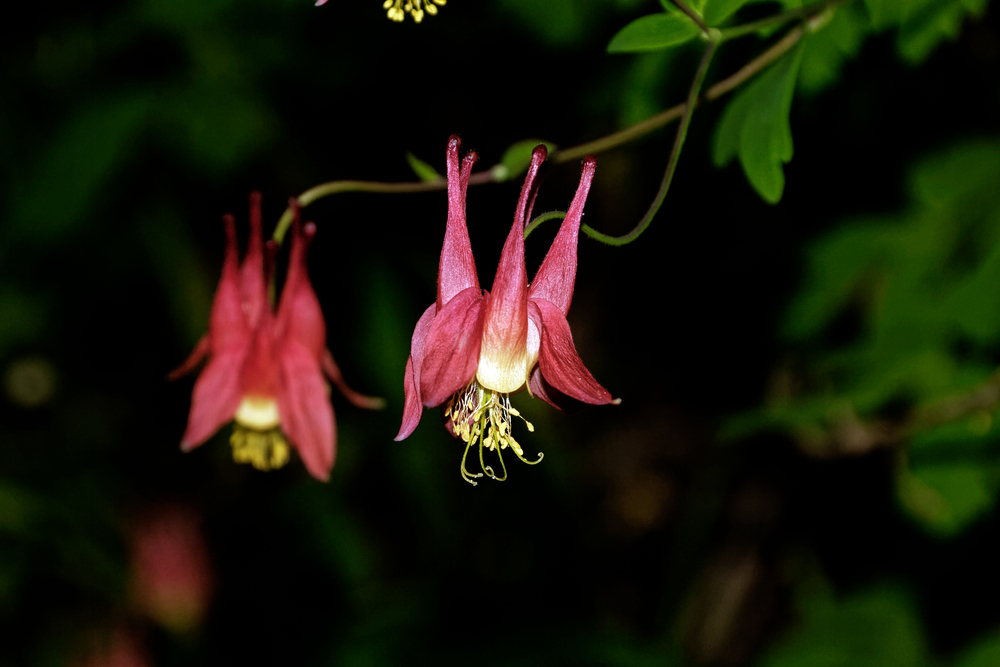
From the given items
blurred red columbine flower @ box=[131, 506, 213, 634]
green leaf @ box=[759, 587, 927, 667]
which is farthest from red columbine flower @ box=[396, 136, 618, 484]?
blurred red columbine flower @ box=[131, 506, 213, 634]

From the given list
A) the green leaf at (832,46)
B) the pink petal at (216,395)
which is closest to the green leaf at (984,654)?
the green leaf at (832,46)

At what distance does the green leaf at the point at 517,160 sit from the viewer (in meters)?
1.40

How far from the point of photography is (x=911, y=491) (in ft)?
8.71

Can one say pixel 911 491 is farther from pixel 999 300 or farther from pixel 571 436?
pixel 571 436

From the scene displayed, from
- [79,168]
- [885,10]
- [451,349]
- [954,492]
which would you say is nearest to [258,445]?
[451,349]

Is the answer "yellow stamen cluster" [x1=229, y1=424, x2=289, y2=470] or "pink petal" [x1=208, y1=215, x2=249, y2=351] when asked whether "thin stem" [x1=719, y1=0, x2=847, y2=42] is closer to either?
"pink petal" [x1=208, y1=215, x2=249, y2=351]

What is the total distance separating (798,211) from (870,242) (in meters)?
0.66

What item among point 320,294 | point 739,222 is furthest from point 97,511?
point 739,222

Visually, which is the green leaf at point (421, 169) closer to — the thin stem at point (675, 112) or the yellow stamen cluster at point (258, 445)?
the thin stem at point (675, 112)

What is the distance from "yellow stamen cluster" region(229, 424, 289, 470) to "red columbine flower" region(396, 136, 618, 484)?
456 millimetres

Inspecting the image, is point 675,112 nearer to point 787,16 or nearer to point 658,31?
point 658,31

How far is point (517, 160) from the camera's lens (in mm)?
1449

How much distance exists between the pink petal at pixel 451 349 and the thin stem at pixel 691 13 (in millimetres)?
597

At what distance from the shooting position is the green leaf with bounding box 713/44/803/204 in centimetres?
134
